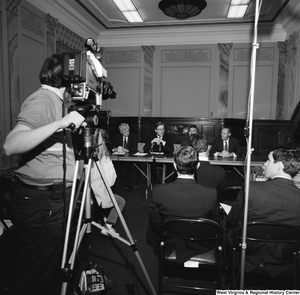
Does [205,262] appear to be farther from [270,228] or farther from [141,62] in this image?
A: [141,62]

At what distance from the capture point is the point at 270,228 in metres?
1.65

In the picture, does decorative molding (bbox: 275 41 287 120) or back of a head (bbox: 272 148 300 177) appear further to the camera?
decorative molding (bbox: 275 41 287 120)

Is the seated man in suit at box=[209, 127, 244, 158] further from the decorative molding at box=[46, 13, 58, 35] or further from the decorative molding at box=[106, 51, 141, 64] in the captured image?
the decorative molding at box=[46, 13, 58, 35]

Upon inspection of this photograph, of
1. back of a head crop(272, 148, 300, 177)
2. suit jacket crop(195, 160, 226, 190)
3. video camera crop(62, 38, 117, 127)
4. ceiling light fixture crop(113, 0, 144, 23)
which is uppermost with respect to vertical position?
ceiling light fixture crop(113, 0, 144, 23)

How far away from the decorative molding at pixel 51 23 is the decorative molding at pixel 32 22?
17cm

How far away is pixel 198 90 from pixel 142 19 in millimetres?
2443

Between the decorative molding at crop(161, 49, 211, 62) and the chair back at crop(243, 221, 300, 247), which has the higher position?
the decorative molding at crop(161, 49, 211, 62)

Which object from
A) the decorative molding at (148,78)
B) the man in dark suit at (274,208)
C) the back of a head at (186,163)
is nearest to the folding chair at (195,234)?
the man in dark suit at (274,208)

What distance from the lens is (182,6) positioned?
197 inches

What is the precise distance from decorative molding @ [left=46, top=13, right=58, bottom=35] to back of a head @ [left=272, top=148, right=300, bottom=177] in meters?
5.09

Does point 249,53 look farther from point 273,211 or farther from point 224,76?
point 273,211

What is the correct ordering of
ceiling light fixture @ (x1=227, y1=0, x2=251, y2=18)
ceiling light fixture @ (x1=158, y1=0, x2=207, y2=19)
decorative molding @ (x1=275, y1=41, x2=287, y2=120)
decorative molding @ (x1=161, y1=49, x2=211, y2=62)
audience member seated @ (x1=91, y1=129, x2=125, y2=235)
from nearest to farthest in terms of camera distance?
audience member seated @ (x1=91, y1=129, x2=125, y2=235)
ceiling light fixture @ (x1=158, y1=0, x2=207, y2=19)
ceiling light fixture @ (x1=227, y1=0, x2=251, y2=18)
decorative molding @ (x1=275, y1=41, x2=287, y2=120)
decorative molding @ (x1=161, y1=49, x2=211, y2=62)

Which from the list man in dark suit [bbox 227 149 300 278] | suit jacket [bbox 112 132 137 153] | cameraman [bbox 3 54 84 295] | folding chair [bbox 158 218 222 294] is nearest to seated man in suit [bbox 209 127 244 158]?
suit jacket [bbox 112 132 137 153]

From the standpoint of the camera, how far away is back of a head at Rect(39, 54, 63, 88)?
1340 mm
